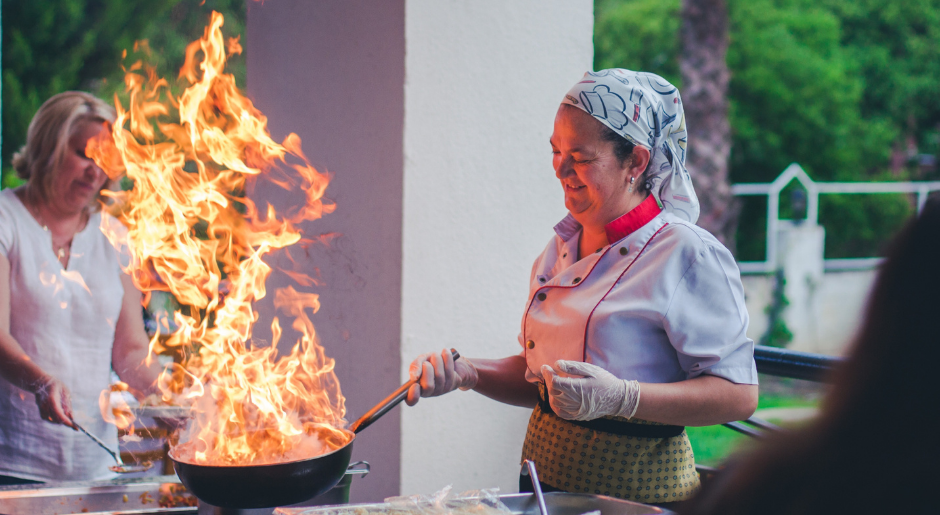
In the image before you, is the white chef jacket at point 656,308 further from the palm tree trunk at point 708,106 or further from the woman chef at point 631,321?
the palm tree trunk at point 708,106

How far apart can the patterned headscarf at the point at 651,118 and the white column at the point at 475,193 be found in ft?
2.79

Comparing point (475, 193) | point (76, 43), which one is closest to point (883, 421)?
point (475, 193)

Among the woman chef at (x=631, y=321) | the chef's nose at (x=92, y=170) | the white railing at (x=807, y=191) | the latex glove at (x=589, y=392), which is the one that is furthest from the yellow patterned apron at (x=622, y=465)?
the white railing at (x=807, y=191)

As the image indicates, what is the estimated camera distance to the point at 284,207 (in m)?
3.05

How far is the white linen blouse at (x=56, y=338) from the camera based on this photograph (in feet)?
8.77

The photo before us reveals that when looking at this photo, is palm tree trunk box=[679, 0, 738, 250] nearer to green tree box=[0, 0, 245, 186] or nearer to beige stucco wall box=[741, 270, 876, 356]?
beige stucco wall box=[741, 270, 876, 356]

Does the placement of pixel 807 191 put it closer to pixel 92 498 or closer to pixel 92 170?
pixel 92 170

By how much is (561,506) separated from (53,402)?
6.07 feet

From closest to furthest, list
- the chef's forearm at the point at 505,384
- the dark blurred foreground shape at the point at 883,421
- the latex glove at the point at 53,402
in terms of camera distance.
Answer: the dark blurred foreground shape at the point at 883,421
the chef's forearm at the point at 505,384
the latex glove at the point at 53,402

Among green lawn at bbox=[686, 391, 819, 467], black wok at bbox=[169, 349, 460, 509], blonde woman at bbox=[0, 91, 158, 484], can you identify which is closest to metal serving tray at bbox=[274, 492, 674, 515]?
black wok at bbox=[169, 349, 460, 509]

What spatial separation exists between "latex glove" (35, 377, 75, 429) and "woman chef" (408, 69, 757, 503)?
1395 millimetres

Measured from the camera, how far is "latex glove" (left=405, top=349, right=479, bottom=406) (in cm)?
180

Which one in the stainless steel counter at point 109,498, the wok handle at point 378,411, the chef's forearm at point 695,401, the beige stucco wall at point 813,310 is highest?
the chef's forearm at point 695,401

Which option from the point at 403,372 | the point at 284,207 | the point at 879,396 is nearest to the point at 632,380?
the point at 879,396
